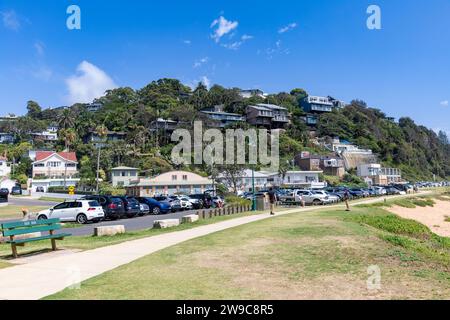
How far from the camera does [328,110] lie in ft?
529

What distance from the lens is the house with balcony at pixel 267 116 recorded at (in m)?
132

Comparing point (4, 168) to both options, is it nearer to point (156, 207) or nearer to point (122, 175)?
point (122, 175)

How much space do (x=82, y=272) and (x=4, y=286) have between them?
1.64 metres

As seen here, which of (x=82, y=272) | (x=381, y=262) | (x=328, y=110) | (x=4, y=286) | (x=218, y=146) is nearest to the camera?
(x=4, y=286)

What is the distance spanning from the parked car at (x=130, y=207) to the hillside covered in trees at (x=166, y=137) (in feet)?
162

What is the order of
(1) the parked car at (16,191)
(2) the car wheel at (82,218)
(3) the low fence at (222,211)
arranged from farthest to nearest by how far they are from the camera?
(1) the parked car at (16,191)
(3) the low fence at (222,211)
(2) the car wheel at (82,218)

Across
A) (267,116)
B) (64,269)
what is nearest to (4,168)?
(267,116)

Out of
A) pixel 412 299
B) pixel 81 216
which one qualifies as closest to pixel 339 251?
pixel 412 299

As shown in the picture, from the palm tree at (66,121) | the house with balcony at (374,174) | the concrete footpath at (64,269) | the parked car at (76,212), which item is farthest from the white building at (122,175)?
the house with balcony at (374,174)

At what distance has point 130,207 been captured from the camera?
29.5m

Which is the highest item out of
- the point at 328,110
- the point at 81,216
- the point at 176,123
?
the point at 328,110

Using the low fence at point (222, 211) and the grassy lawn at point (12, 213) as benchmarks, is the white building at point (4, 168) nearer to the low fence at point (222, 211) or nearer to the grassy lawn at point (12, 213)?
the grassy lawn at point (12, 213)

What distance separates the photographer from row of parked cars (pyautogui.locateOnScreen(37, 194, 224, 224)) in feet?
80.8
